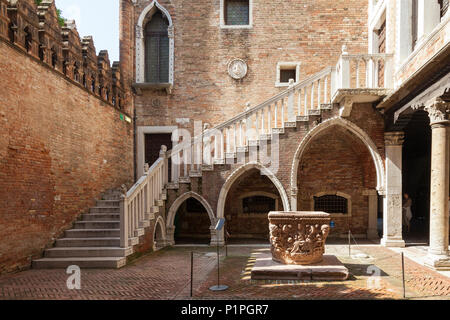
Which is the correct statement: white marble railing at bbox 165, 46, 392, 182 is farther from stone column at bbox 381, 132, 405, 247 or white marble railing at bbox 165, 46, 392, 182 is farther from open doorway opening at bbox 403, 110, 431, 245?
open doorway opening at bbox 403, 110, 431, 245

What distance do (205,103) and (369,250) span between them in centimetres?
729

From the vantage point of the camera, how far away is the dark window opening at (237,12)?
463 inches

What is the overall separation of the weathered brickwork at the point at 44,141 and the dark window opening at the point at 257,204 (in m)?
4.91

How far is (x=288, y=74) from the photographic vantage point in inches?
458

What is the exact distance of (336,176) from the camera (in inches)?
441

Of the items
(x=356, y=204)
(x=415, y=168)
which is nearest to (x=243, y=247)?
(x=356, y=204)

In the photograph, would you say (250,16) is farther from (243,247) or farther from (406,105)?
(243,247)

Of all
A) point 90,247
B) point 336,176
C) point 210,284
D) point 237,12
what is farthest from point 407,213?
point 90,247

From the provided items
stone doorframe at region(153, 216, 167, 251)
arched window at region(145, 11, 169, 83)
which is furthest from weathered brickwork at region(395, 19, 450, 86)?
arched window at region(145, 11, 169, 83)

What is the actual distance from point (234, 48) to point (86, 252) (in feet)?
27.8

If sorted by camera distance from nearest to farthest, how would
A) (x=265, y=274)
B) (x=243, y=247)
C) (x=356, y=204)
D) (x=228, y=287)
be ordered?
(x=228, y=287) < (x=265, y=274) < (x=243, y=247) < (x=356, y=204)

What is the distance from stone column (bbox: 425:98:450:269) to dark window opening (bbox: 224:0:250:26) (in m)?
7.59

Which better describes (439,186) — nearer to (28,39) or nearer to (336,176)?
(336,176)

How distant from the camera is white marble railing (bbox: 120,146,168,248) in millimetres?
7164
